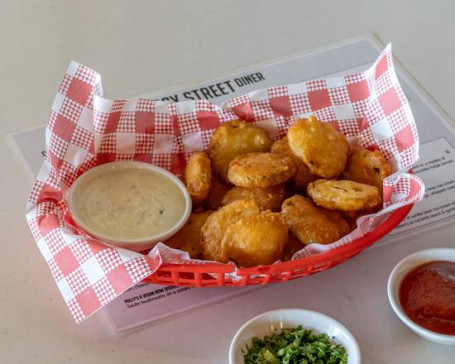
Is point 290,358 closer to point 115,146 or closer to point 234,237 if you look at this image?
point 234,237

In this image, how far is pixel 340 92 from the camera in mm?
1761

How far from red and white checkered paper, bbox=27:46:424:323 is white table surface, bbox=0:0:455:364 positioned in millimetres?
130

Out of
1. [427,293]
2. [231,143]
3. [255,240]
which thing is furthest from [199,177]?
[427,293]

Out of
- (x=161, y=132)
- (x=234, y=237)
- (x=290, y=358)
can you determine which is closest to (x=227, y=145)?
(x=161, y=132)

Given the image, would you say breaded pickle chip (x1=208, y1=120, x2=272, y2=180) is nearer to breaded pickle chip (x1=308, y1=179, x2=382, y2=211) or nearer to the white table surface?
breaded pickle chip (x1=308, y1=179, x2=382, y2=211)

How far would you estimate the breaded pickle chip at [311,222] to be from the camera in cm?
144

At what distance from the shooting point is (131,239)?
145cm

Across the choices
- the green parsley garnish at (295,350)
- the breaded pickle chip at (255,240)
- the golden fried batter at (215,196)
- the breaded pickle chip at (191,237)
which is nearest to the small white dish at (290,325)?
the green parsley garnish at (295,350)

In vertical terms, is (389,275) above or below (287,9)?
below

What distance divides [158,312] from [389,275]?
506 mm

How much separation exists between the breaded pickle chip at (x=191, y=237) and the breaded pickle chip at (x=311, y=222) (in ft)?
0.61

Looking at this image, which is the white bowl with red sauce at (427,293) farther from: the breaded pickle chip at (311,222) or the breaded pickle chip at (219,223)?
the breaded pickle chip at (219,223)

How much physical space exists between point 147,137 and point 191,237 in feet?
1.04

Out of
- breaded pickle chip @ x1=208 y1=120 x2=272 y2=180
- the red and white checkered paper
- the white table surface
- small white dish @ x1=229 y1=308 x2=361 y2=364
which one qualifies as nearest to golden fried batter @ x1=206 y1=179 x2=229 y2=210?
breaded pickle chip @ x1=208 y1=120 x2=272 y2=180
